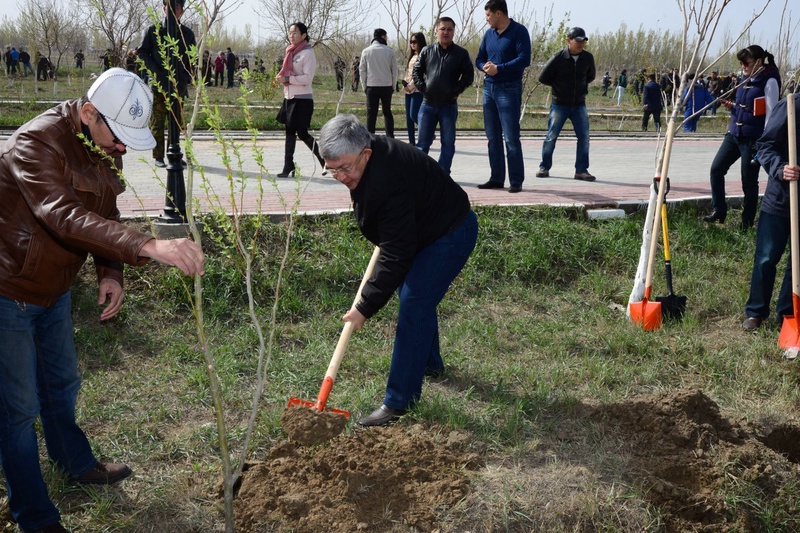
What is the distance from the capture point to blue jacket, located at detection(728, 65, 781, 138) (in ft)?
25.0

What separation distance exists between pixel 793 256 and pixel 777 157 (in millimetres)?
749

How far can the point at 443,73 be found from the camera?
8.21 metres

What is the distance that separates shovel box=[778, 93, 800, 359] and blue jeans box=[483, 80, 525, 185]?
125 inches

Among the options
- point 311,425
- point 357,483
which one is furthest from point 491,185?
point 357,483

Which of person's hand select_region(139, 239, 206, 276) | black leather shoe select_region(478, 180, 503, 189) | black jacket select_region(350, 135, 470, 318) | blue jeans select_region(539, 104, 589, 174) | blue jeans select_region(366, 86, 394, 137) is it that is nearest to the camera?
person's hand select_region(139, 239, 206, 276)

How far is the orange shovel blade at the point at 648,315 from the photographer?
577cm

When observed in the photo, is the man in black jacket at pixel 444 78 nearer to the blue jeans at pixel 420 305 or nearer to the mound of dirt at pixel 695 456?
the blue jeans at pixel 420 305

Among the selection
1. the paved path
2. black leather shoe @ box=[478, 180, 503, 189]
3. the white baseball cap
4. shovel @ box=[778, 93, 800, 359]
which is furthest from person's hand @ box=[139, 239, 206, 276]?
black leather shoe @ box=[478, 180, 503, 189]

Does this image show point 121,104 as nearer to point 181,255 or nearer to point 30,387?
point 181,255

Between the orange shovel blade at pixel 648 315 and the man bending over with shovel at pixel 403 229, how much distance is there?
2104 mm

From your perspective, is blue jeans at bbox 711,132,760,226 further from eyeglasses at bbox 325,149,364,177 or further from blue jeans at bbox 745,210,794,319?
eyeglasses at bbox 325,149,364,177

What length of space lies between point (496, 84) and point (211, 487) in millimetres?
5878

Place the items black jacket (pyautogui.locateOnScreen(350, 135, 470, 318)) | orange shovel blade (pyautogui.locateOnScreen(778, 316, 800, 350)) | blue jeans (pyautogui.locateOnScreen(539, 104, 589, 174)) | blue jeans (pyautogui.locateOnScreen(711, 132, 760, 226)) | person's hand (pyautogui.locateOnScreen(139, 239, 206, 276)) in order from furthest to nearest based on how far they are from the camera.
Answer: blue jeans (pyautogui.locateOnScreen(539, 104, 589, 174)) < blue jeans (pyautogui.locateOnScreen(711, 132, 760, 226)) < orange shovel blade (pyautogui.locateOnScreen(778, 316, 800, 350)) < black jacket (pyautogui.locateOnScreen(350, 135, 470, 318)) < person's hand (pyautogui.locateOnScreen(139, 239, 206, 276))

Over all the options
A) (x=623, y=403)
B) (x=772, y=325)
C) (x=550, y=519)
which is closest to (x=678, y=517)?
(x=550, y=519)
